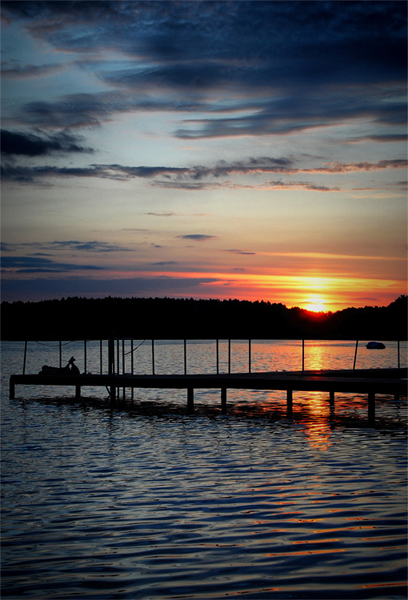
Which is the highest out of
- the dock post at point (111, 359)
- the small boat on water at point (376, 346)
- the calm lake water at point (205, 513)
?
the dock post at point (111, 359)

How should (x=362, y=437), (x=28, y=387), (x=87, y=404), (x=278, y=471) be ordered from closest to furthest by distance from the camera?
(x=278, y=471) → (x=362, y=437) → (x=87, y=404) → (x=28, y=387)

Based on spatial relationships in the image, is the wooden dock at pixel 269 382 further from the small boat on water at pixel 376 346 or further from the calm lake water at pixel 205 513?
the small boat on water at pixel 376 346

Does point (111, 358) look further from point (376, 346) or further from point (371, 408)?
point (376, 346)

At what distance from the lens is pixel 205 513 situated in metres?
13.4

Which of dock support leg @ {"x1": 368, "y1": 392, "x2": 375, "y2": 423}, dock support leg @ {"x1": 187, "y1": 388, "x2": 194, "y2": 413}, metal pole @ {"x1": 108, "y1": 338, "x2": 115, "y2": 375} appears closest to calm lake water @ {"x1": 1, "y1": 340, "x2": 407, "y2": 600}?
dock support leg @ {"x1": 368, "y1": 392, "x2": 375, "y2": 423}

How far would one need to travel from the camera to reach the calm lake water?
980 centimetres

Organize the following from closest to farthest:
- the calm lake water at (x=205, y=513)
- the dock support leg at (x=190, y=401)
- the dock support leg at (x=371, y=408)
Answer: the calm lake water at (x=205, y=513), the dock support leg at (x=371, y=408), the dock support leg at (x=190, y=401)

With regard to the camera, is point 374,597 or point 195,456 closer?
point 374,597

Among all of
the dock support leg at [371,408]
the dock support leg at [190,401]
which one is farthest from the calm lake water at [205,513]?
the dock support leg at [190,401]

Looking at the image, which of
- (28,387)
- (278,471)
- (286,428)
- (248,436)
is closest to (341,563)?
(278,471)

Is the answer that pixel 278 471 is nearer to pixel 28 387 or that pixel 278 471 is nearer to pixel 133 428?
pixel 133 428

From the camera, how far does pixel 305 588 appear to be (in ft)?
30.8

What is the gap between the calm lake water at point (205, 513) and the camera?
9797mm

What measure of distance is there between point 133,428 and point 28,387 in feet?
111
